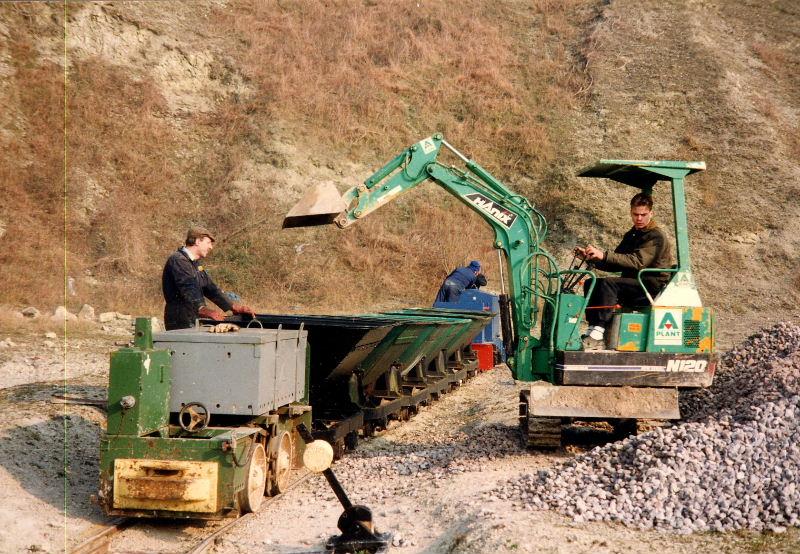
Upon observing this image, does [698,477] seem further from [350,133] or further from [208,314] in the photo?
[350,133]

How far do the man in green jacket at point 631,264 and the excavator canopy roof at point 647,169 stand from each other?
0.30m

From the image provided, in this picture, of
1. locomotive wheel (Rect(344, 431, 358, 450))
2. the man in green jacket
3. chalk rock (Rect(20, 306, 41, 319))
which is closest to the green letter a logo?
the man in green jacket

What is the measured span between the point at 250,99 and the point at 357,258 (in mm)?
9175

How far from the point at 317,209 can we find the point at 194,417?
2.82m

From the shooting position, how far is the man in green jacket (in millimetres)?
9016

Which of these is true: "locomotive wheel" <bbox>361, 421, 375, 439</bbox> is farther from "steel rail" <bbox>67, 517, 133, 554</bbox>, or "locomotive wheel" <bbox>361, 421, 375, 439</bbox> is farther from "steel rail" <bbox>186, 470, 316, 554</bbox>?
"steel rail" <bbox>67, 517, 133, 554</bbox>

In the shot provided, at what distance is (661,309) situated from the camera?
29.6ft

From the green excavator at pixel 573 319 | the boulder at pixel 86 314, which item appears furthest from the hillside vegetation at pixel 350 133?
the green excavator at pixel 573 319

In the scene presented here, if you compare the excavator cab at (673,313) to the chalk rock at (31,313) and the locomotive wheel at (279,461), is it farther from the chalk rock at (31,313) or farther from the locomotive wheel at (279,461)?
the chalk rock at (31,313)

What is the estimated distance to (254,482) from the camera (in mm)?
7406

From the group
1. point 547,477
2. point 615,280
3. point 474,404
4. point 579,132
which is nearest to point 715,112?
point 579,132

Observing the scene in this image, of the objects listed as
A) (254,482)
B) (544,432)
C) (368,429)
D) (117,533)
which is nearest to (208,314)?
(254,482)

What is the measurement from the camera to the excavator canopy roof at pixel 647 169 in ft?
29.9

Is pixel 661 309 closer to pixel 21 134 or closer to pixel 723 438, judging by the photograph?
pixel 723 438
